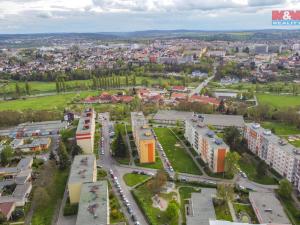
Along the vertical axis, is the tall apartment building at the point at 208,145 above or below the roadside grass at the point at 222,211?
above

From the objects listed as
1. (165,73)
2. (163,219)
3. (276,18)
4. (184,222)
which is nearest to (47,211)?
(163,219)

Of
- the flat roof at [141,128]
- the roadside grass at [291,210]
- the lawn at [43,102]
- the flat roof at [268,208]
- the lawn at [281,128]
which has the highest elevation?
the flat roof at [141,128]

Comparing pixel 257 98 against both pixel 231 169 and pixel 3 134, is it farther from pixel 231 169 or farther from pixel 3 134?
pixel 3 134

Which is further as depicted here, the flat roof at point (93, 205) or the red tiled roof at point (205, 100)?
the red tiled roof at point (205, 100)

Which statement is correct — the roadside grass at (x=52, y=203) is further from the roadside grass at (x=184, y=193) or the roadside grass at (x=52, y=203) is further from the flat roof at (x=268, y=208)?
the flat roof at (x=268, y=208)

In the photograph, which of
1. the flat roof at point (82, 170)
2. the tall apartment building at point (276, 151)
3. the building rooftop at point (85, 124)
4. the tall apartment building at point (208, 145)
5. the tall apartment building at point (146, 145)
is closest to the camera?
the flat roof at point (82, 170)

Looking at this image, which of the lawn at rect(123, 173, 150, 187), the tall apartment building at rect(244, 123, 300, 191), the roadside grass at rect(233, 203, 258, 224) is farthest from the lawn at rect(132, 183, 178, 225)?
the tall apartment building at rect(244, 123, 300, 191)

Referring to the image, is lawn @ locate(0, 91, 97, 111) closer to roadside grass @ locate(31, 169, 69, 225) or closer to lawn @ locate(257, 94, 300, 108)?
roadside grass @ locate(31, 169, 69, 225)

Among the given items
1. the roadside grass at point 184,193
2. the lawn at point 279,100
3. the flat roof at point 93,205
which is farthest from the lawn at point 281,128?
the flat roof at point 93,205
